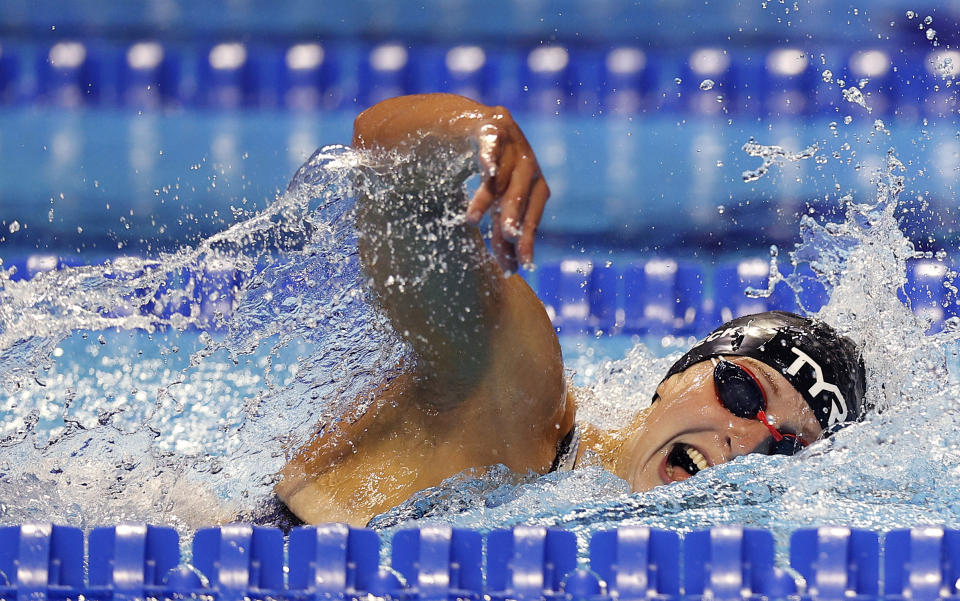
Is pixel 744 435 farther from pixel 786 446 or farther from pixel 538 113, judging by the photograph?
pixel 538 113

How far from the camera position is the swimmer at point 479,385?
1.43m

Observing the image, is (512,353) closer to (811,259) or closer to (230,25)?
(811,259)

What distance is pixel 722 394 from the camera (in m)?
1.73

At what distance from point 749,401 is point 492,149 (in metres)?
0.71

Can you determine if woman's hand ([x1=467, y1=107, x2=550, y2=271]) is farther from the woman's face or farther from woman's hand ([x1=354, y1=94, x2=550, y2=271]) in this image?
the woman's face

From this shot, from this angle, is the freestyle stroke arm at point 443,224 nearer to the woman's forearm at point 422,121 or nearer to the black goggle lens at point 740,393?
the woman's forearm at point 422,121

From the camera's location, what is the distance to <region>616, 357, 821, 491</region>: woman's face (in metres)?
1.71

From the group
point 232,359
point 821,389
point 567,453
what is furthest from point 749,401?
point 232,359

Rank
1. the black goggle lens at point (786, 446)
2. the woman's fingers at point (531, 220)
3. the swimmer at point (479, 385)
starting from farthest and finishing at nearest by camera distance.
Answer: the black goggle lens at point (786, 446), the swimmer at point (479, 385), the woman's fingers at point (531, 220)

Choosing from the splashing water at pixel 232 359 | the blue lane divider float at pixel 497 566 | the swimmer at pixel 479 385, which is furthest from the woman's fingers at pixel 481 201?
the blue lane divider float at pixel 497 566

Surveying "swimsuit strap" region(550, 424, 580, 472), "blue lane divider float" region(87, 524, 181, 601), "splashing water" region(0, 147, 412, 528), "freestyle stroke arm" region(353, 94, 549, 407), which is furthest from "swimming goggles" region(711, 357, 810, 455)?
"blue lane divider float" region(87, 524, 181, 601)

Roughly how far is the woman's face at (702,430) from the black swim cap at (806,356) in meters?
0.02

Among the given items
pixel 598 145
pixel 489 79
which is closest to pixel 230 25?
pixel 489 79

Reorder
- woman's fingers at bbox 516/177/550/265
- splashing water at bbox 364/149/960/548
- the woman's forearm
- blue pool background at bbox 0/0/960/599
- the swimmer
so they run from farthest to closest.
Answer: blue pool background at bbox 0/0/960/599 < splashing water at bbox 364/149/960/548 < the swimmer < the woman's forearm < woman's fingers at bbox 516/177/550/265
